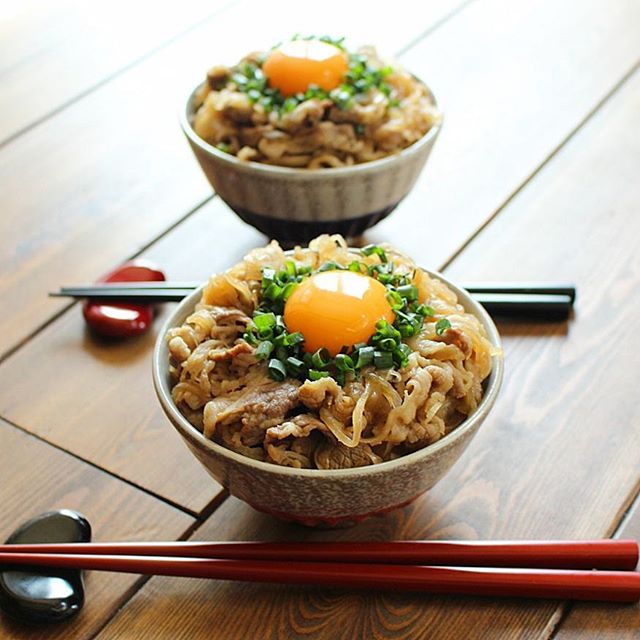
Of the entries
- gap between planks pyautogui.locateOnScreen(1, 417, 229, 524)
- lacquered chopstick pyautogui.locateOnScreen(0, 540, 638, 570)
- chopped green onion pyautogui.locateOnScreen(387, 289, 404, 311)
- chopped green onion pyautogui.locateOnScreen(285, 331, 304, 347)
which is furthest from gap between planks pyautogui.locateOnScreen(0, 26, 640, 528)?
chopped green onion pyautogui.locateOnScreen(387, 289, 404, 311)

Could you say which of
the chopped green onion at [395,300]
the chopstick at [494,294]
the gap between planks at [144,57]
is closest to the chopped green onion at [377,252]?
the chopped green onion at [395,300]

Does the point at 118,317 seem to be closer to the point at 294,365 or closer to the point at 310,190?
the point at 310,190

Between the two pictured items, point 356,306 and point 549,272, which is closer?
point 356,306

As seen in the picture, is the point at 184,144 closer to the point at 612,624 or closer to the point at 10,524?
the point at 10,524

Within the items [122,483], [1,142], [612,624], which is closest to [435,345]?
[612,624]

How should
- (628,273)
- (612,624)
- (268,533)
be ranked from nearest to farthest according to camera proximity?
(612,624) < (268,533) < (628,273)
